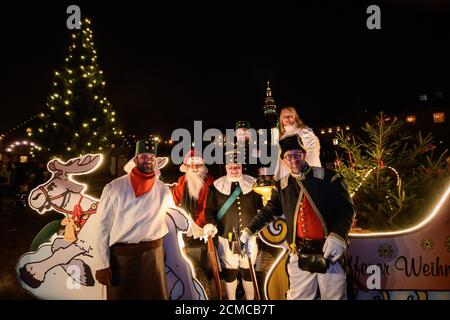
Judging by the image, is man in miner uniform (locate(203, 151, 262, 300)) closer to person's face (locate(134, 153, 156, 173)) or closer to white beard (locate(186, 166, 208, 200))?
white beard (locate(186, 166, 208, 200))

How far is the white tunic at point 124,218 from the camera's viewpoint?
3.11m

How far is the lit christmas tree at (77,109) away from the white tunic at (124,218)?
448 inches

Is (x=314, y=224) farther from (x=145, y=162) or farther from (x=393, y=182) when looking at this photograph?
(x=145, y=162)

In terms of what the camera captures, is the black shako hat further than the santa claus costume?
No

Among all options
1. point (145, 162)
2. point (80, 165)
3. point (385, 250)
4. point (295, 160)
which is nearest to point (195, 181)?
point (145, 162)

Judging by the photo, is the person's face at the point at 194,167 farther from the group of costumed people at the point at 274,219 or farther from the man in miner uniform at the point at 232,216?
the group of costumed people at the point at 274,219

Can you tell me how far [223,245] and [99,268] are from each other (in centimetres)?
175

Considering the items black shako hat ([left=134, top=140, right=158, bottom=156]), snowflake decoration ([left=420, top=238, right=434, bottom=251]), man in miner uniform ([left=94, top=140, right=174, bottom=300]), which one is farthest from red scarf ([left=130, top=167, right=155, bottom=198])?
snowflake decoration ([left=420, top=238, right=434, bottom=251])

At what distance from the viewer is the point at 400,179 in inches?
136

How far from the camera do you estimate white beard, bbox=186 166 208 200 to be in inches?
181

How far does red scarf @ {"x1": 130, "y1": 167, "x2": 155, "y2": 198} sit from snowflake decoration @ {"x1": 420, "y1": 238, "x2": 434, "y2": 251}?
10.8 feet

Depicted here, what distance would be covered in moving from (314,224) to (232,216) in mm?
1425
